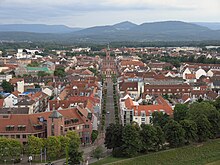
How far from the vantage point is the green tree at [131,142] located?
26781mm

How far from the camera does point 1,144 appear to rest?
86.3 ft

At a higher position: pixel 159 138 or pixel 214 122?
pixel 214 122

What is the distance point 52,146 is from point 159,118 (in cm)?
992

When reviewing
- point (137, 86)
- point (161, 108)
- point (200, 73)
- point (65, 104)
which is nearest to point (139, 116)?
point (161, 108)

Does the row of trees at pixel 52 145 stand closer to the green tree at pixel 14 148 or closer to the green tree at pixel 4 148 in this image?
the green tree at pixel 14 148

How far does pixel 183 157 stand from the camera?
27422 mm

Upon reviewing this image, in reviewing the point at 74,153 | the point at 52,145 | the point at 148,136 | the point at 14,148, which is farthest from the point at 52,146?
the point at 148,136

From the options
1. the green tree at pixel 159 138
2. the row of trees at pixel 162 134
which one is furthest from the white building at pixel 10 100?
the green tree at pixel 159 138

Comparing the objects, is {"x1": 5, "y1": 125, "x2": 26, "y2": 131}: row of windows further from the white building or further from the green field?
the white building

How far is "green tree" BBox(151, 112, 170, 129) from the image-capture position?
31659mm

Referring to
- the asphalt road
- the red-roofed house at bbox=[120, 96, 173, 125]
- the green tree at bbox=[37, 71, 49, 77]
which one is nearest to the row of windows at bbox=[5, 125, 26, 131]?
the asphalt road

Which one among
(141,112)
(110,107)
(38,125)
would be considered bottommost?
(110,107)

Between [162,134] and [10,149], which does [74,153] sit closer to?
[10,149]

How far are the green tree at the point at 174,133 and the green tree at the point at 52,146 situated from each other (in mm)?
7686
